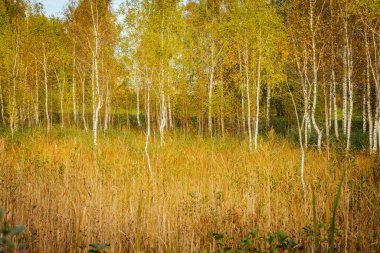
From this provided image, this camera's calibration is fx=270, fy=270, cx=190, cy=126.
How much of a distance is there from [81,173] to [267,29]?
10152 millimetres

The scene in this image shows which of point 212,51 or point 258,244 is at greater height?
point 212,51

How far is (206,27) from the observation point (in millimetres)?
16734

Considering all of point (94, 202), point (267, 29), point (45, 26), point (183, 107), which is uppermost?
point (45, 26)

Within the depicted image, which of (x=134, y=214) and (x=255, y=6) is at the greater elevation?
(x=255, y=6)

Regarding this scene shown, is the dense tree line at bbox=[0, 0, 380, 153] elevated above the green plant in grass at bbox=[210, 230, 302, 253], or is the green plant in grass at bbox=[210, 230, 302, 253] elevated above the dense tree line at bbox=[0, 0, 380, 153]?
the dense tree line at bbox=[0, 0, 380, 153]

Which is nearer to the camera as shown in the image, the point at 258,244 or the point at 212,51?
the point at 258,244

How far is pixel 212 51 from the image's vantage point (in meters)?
16.4

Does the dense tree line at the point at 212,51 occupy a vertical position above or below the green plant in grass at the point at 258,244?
above

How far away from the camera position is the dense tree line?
10391 millimetres

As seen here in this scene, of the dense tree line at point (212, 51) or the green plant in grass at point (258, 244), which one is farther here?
the dense tree line at point (212, 51)

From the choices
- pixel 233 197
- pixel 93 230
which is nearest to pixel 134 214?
pixel 93 230

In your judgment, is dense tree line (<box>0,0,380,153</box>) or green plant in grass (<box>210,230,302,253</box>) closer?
green plant in grass (<box>210,230,302,253</box>)

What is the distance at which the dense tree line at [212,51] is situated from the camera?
10.4 meters

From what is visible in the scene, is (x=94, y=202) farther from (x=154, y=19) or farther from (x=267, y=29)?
(x=267, y=29)
